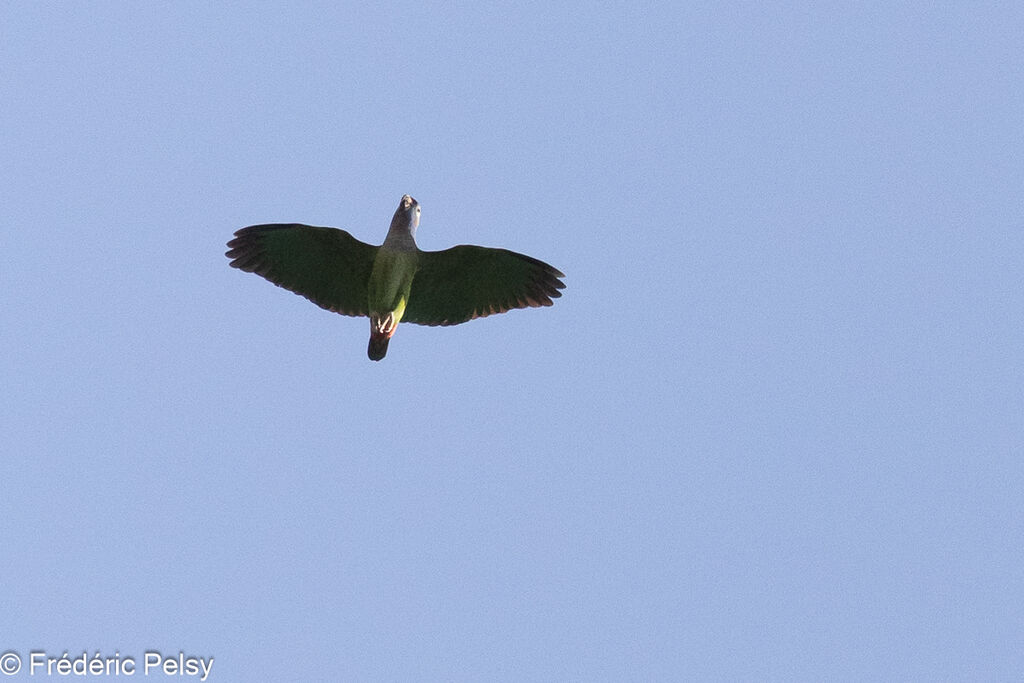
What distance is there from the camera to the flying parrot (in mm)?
12977

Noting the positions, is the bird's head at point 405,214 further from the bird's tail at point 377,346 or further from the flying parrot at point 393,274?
the bird's tail at point 377,346

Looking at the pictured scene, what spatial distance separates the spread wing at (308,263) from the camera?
13.2m

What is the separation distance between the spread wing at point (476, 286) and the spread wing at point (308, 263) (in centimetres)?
84

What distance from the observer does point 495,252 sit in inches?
516

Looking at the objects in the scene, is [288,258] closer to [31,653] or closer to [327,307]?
[327,307]

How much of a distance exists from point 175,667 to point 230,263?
6.02 meters

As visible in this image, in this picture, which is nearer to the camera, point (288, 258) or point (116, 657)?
point (116, 657)

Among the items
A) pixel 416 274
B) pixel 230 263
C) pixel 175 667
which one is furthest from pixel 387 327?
pixel 175 667

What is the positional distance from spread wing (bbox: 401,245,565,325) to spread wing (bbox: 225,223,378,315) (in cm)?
84

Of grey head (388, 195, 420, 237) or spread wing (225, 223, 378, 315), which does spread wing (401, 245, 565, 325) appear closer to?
grey head (388, 195, 420, 237)

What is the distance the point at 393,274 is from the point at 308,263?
1.45m

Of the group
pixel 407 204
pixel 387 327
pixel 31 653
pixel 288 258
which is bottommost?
pixel 31 653

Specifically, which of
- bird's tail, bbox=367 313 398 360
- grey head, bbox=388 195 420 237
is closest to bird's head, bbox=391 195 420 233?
grey head, bbox=388 195 420 237

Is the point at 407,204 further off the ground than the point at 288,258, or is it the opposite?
the point at 407,204
